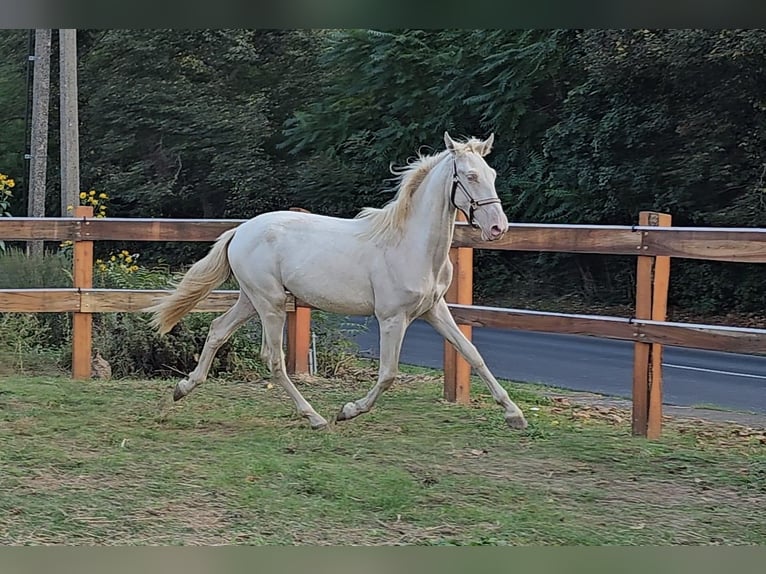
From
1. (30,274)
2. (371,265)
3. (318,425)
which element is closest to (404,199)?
(371,265)

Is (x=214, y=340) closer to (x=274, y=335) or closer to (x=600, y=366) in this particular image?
(x=274, y=335)

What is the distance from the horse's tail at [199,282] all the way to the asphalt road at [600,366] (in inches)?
112

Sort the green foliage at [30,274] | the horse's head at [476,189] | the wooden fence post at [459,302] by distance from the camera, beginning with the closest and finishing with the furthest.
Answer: the horse's head at [476,189]
the wooden fence post at [459,302]
the green foliage at [30,274]

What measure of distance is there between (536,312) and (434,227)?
2.98 ft

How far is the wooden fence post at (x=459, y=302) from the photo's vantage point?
6145 mm

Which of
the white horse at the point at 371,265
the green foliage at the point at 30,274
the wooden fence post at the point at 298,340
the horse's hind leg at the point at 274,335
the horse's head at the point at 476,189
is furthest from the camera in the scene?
the green foliage at the point at 30,274

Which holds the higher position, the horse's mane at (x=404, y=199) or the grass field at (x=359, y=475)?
the horse's mane at (x=404, y=199)

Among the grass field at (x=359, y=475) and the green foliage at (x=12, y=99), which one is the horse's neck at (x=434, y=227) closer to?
the grass field at (x=359, y=475)

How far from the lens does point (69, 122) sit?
440 inches

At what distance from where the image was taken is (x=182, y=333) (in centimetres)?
710

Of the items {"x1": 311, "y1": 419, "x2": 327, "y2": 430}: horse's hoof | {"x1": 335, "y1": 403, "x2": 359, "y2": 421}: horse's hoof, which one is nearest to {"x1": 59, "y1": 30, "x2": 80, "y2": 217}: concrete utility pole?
{"x1": 311, "y1": 419, "x2": 327, "y2": 430}: horse's hoof

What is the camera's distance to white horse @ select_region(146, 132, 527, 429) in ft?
15.8

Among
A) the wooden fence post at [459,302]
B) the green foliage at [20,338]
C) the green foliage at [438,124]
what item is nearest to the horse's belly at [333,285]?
the wooden fence post at [459,302]
